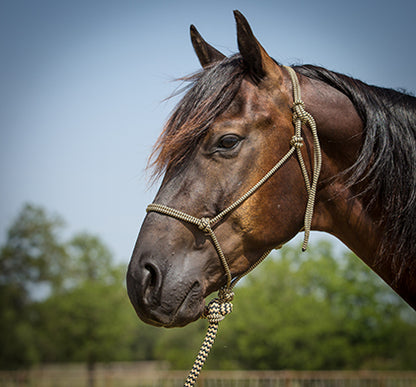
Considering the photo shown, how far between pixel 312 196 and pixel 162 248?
0.91 meters

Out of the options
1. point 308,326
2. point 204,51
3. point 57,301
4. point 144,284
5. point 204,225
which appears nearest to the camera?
point 144,284

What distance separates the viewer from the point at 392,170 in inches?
88.8

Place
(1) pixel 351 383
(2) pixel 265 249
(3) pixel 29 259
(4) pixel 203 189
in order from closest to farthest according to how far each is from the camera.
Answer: (4) pixel 203 189, (2) pixel 265 249, (1) pixel 351 383, (3) pixel 29 259

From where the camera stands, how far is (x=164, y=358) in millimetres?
41625

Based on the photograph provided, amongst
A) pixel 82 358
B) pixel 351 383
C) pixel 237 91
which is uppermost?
pixel 237 91

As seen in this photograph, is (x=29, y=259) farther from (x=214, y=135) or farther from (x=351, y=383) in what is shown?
(x=214, y=135)

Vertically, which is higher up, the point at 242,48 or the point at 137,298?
the point at 242,48

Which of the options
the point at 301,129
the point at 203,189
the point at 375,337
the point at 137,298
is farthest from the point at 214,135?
the point at 375,337

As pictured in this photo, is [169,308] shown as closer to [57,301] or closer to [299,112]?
[299,112]

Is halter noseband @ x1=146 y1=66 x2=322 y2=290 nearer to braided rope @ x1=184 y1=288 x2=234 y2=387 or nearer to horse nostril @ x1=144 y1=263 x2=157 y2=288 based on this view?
braided rope @ x1=184 y1=288 x2=234 y2=387

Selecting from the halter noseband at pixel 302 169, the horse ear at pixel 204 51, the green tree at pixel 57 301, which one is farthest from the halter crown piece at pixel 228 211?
the green tree at pixel 57 301

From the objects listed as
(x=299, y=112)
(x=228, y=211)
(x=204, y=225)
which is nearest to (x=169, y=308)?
(x=204, y=225)

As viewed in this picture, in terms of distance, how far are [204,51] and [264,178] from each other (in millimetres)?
1161

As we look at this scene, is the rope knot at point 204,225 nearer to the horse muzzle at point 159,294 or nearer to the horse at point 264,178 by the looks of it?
the horse at point 264,178
